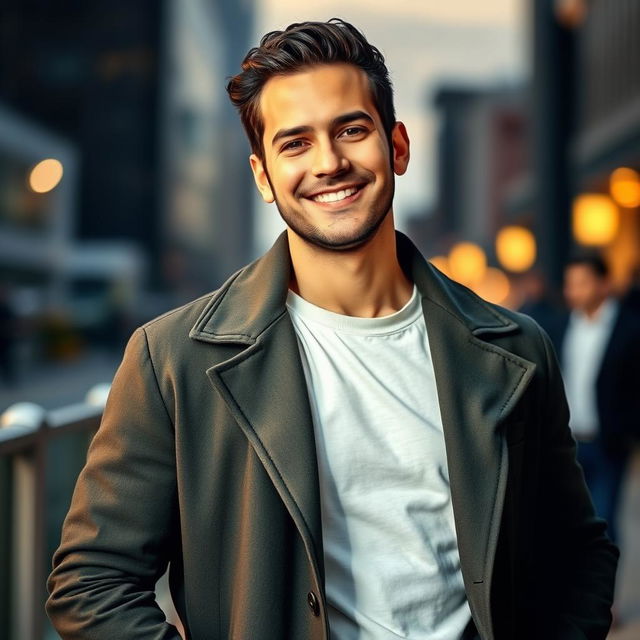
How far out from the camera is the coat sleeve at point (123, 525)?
6.72ft

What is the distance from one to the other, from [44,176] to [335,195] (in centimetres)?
5507

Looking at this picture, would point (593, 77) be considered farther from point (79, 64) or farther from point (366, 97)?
point (79, 64)

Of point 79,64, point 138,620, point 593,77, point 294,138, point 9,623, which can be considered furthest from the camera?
point 79,64

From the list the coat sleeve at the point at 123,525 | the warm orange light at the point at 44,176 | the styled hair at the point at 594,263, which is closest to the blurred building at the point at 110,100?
the warm orange light at the point at 44,176

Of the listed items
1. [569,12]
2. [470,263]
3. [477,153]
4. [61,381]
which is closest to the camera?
[569,12]

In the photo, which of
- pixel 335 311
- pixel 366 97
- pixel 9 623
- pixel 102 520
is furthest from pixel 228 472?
pixel 9 623

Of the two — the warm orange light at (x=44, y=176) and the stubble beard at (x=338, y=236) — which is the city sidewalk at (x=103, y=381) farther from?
the warm orange light at (x=44, y=176)

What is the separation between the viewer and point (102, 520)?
6.82ft

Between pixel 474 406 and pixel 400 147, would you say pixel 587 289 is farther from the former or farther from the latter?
pixel 474 406

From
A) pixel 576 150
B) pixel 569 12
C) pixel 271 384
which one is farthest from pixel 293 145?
pixel 576 150

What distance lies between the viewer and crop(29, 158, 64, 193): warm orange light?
181 feet

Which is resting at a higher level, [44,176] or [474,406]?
[474,406]

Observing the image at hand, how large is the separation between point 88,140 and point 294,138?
78.5 m

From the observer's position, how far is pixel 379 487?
218cm
